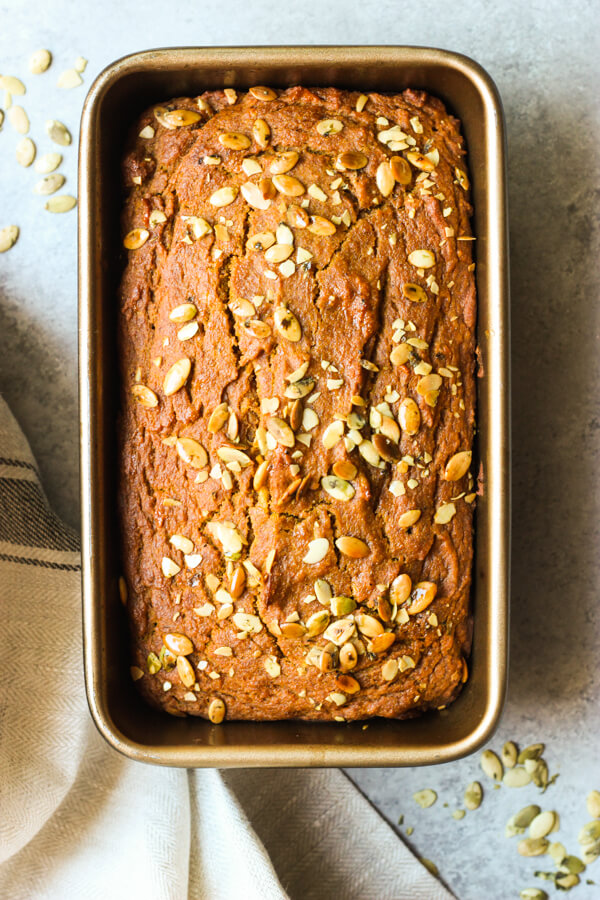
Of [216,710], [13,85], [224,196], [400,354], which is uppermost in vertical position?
[13,85]

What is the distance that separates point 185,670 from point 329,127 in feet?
3.29

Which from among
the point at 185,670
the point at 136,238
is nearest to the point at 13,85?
the point at 136,238

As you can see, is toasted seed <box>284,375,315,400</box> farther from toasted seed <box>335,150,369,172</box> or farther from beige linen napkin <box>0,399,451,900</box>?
beige linen napkin <box>0,399,451,900</box>

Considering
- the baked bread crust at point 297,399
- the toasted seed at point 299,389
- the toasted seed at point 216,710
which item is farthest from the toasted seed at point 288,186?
the toasted seed at point 216,710

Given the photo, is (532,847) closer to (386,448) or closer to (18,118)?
(386,448)

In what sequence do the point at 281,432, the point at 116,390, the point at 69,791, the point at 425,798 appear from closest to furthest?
the point at 281,432 → the point at 116,390 → the point at 69,791 → the point at 425,798

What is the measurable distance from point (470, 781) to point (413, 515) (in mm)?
786

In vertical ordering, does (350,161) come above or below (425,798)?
above

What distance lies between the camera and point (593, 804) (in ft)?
6.20

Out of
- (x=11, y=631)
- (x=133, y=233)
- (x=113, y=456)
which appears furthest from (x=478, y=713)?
(x=133, y=233)

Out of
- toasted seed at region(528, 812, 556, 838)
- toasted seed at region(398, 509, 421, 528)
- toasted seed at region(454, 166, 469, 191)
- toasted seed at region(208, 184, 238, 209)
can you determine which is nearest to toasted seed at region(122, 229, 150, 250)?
toasted seed at region(208, 184, 238, 209)

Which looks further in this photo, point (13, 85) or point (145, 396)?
point (13, 85)

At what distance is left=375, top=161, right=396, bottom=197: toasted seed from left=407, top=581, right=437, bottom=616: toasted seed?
70 centimetres

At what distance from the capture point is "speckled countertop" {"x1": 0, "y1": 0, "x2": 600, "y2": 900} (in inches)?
70.7
